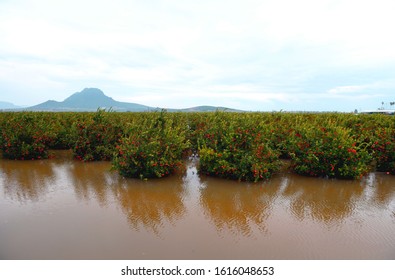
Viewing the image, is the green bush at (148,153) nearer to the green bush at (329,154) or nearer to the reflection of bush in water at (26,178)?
the reflection of bush in water at (26,178)

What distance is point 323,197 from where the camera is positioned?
584cm

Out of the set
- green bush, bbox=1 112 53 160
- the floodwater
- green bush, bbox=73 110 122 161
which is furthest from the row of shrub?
green bush, bbox=1 112 53 160

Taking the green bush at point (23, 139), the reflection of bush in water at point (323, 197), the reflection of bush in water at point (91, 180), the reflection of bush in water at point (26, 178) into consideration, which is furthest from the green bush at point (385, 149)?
the green bush at point (23, 139)

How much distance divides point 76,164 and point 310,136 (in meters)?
7.02

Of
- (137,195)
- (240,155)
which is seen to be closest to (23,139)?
(137,195)

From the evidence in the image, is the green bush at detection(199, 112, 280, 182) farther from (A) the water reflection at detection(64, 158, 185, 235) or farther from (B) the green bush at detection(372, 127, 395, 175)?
(B) the green bush at detection(372, 127, 395, 175)

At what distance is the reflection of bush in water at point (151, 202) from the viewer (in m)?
4.67

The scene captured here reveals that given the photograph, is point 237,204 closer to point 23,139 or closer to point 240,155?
point 240,155

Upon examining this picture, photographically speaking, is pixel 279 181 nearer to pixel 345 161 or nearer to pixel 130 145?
pixel 345 161

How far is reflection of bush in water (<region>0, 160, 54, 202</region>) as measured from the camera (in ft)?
19.4

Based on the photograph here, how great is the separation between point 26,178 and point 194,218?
5.03 meters

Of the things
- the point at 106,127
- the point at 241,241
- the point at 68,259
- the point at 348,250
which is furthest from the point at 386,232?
the point at 106,127

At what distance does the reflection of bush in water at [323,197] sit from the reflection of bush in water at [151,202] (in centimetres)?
224

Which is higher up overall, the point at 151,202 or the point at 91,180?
the point at 91,180
